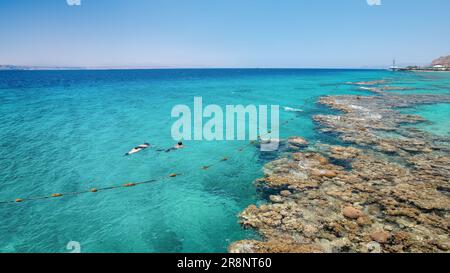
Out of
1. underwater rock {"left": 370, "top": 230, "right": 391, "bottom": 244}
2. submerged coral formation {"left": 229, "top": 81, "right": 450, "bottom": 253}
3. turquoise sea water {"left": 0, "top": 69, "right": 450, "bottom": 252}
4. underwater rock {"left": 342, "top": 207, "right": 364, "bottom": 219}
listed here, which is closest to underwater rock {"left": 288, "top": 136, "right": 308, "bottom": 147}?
submerged coral formation {"left": 229, "top": 81, "right": 450, "bottom": 253}

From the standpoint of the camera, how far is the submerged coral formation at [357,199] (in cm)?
1142

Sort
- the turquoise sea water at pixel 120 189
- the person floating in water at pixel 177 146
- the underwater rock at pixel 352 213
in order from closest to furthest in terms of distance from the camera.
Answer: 1. the turquoise sea water at pixel 120 189
2. the underwater rock at pixel 352 213
3. the person floating in water at pixel 177 146

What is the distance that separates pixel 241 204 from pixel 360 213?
21.7 ft

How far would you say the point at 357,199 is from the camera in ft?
48.3

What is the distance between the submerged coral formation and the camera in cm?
1142

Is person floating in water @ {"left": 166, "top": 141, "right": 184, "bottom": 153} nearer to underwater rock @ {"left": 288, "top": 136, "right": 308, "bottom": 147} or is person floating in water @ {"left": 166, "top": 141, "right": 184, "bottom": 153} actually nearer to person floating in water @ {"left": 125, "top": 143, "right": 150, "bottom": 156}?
person floating in water @ {"left": 125, "top": 143, "right": 150, "bottom": 156}

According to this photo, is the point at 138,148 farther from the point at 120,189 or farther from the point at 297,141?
the point at 297,141

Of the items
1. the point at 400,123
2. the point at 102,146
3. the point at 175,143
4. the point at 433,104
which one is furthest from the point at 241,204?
the point at 433,104

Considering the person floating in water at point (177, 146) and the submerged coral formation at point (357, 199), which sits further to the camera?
the person floating in water at point (177, 146)

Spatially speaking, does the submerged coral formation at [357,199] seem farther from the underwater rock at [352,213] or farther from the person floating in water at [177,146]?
the person floating in water at [177,146]
